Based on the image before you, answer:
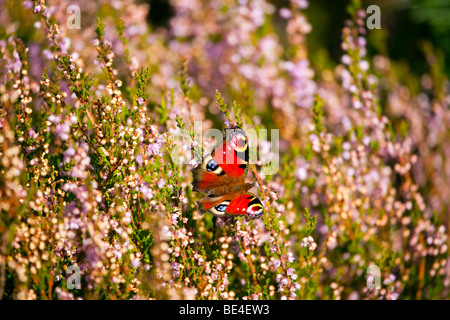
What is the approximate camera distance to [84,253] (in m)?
1.84

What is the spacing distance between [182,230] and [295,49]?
1840mm

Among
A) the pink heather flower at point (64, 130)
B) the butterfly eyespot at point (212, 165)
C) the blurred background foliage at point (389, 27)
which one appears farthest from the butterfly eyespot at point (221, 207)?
the blurred background foliage at point (389, 27)

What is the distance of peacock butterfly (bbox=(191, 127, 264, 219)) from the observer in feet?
5.38

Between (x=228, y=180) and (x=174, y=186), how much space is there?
33 centimetres

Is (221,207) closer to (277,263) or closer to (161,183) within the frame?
(161,183)

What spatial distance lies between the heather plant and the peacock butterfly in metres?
0.07

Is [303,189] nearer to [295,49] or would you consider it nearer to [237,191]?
[237,191]

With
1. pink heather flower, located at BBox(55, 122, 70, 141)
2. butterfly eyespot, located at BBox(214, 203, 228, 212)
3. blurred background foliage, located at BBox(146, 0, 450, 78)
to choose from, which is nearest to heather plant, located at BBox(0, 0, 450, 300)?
pink heather flower, located at BBox(55, 122, 70, 141)

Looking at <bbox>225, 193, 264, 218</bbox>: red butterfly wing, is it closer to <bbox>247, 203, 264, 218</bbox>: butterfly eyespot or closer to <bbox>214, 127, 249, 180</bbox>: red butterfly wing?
<bbox>247, 203, 264, 218</bbox>: butterfly eyespot

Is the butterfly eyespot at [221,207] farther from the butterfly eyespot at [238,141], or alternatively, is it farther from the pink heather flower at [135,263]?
the pink heather flower at [135,263]

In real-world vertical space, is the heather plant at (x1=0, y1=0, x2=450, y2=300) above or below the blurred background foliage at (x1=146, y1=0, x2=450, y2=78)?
below

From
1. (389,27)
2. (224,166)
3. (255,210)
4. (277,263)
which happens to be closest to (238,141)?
(224,166)

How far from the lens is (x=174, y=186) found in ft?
5.67

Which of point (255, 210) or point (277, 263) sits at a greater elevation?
point (255, 210)
